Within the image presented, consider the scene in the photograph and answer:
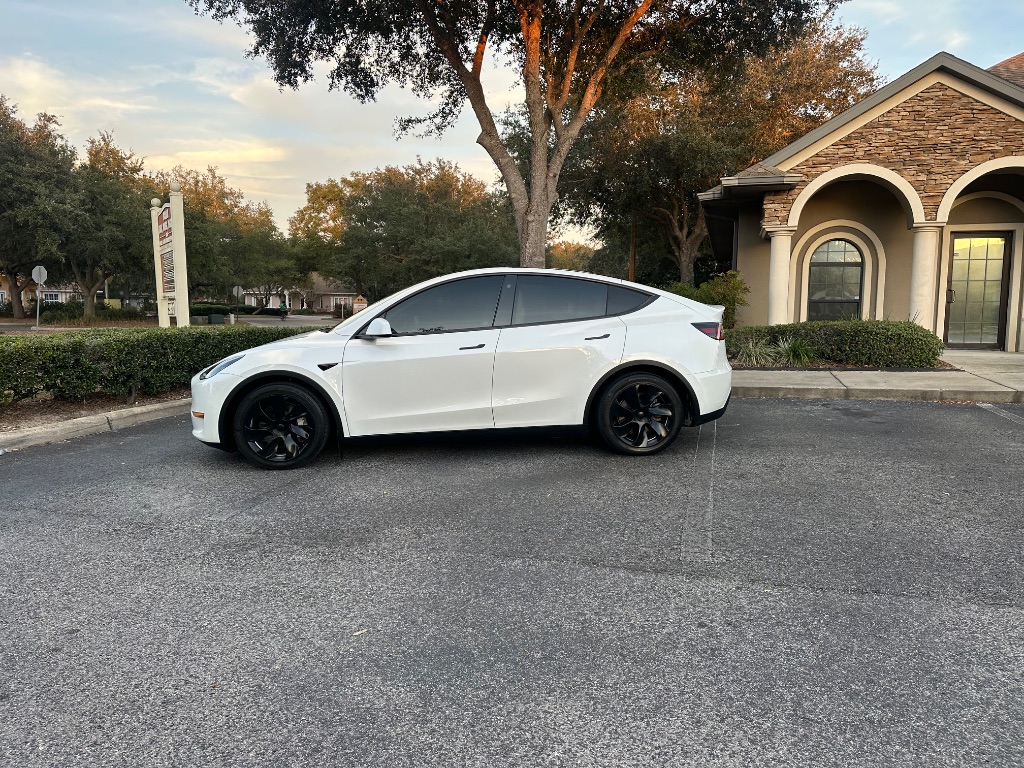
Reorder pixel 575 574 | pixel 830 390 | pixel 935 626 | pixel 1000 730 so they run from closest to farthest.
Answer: pixel 1000 730, pixel 935 626, pixel 575 574, pixel 830 390

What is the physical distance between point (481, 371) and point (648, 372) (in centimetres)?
142

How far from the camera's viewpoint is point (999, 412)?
7.96 metres

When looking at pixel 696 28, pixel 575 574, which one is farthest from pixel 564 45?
pixel 575 574

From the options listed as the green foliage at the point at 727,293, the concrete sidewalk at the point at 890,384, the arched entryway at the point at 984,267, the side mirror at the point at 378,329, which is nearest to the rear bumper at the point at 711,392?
the side mirror at the point at 378,329

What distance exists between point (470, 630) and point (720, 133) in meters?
24.9

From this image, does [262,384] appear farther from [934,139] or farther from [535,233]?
[934,139]

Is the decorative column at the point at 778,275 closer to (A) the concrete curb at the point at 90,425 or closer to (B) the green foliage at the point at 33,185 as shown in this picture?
(A) the concrete curb at the point at 90,425

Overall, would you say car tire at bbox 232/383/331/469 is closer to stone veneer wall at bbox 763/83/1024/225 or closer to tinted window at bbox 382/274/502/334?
tinted window at bbox 382/274/502/334

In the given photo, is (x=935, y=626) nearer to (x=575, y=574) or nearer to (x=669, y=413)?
(x=575, y=574)

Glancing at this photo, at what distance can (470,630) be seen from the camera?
2.88m

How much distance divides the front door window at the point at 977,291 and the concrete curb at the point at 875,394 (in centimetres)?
692

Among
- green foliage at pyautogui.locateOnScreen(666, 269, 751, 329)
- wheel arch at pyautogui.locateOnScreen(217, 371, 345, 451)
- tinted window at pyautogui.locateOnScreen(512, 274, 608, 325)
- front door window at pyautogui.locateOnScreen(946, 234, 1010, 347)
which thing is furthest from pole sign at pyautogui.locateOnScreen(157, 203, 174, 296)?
front door window at pyautogui.locateOnScreen(946, 234, 1010, 347)

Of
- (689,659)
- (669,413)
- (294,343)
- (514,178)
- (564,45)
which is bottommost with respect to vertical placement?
(689,659)

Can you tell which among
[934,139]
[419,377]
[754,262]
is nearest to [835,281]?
[754,262]
